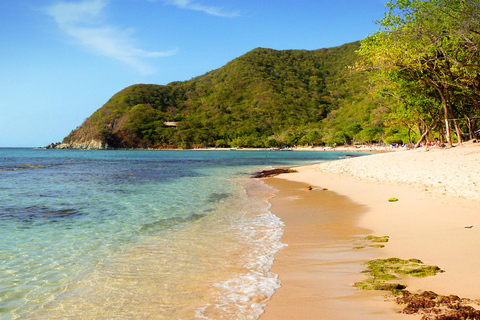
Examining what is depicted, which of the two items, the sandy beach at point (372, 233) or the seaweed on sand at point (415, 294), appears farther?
the sandy beach at point (372, 233)

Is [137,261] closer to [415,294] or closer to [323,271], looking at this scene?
[323,271]

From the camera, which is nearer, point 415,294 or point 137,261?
point 415,294

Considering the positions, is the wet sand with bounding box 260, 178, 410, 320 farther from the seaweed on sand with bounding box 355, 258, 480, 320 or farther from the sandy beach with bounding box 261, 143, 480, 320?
the seaweed on sand with bounding box 355, 258, 480, 320

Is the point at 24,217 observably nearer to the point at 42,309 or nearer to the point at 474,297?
the point at 42,309

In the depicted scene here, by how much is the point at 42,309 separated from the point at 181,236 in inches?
166

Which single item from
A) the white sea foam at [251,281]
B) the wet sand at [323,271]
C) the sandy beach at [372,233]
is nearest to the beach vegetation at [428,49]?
the sandy beach at [372,233]

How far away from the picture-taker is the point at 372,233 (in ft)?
26.1

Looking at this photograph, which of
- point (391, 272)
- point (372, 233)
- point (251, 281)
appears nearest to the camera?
point (391, 272)

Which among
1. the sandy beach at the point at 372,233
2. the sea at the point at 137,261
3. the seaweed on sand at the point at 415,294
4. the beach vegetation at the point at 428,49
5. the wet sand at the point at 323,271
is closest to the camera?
the seaweed on sand at the point at 415,294

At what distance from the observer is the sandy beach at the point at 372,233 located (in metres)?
4.17

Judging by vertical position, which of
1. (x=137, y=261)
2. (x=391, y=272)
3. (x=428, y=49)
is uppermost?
(x=428, y=49)

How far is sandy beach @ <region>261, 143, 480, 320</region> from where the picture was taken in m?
4.17

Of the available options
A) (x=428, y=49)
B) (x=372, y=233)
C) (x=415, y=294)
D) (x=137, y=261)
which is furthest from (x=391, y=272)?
(x=428, y=49)

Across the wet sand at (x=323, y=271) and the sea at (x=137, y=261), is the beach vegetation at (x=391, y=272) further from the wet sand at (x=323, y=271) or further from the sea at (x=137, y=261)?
the sea at (x=137, y=261)
